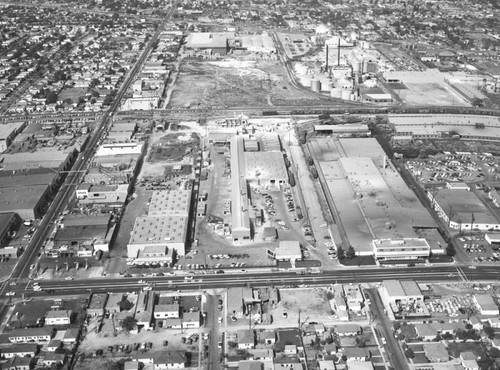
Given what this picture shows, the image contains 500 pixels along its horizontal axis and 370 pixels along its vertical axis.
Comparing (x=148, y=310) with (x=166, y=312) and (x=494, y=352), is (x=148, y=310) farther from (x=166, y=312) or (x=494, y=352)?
(x=494, y=352)

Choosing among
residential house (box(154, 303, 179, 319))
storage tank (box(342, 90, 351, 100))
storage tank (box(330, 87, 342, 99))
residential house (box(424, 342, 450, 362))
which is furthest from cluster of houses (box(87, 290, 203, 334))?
storage tank (box(330, 87, 342, 99))

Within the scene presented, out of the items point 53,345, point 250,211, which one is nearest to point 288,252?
point 250,211

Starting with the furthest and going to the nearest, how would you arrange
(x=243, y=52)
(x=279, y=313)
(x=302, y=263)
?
(x=243, y=52)
(x=302, y=263)
(x=279, y=313)

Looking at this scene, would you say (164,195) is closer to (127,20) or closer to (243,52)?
(243,52)

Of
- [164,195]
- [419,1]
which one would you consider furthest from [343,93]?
[419,1]

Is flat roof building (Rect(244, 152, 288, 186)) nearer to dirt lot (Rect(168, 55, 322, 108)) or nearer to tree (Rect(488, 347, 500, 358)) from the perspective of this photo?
dirt lot (Rect(168, 55, 322, 108))

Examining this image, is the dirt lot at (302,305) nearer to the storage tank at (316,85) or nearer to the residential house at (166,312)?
the residential house at (166,312)
